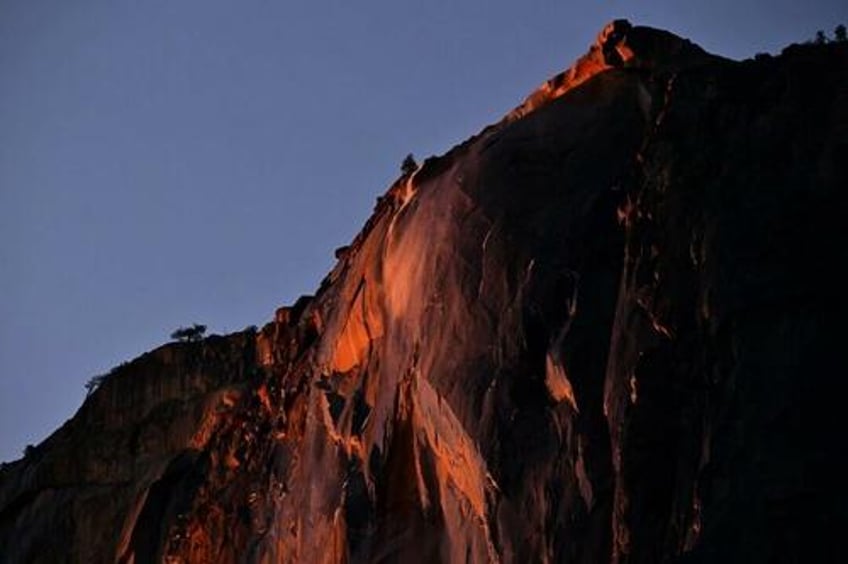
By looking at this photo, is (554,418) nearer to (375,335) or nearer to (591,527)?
(591,527)

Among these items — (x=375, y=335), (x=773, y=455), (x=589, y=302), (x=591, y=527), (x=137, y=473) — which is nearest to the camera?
(x=773, y=455)

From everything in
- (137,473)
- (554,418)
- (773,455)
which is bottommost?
(773,455)

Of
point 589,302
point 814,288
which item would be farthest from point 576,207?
point 814,288

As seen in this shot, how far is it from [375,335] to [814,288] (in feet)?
33.1

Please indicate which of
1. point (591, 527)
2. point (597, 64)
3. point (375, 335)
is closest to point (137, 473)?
point (375, 335)

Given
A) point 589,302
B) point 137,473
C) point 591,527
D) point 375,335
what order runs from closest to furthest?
point 591,527
point 589,302
point 375,335
point 137,473

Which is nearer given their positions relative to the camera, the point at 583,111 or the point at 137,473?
the point at 583,111

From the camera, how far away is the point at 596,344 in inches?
1041

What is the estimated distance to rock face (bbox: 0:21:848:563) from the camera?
2303 cm

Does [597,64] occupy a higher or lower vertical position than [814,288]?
higher

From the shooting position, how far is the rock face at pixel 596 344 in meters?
23.0

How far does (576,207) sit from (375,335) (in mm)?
4951

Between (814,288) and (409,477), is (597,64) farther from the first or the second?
(814,288)

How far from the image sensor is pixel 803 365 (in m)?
23.0
